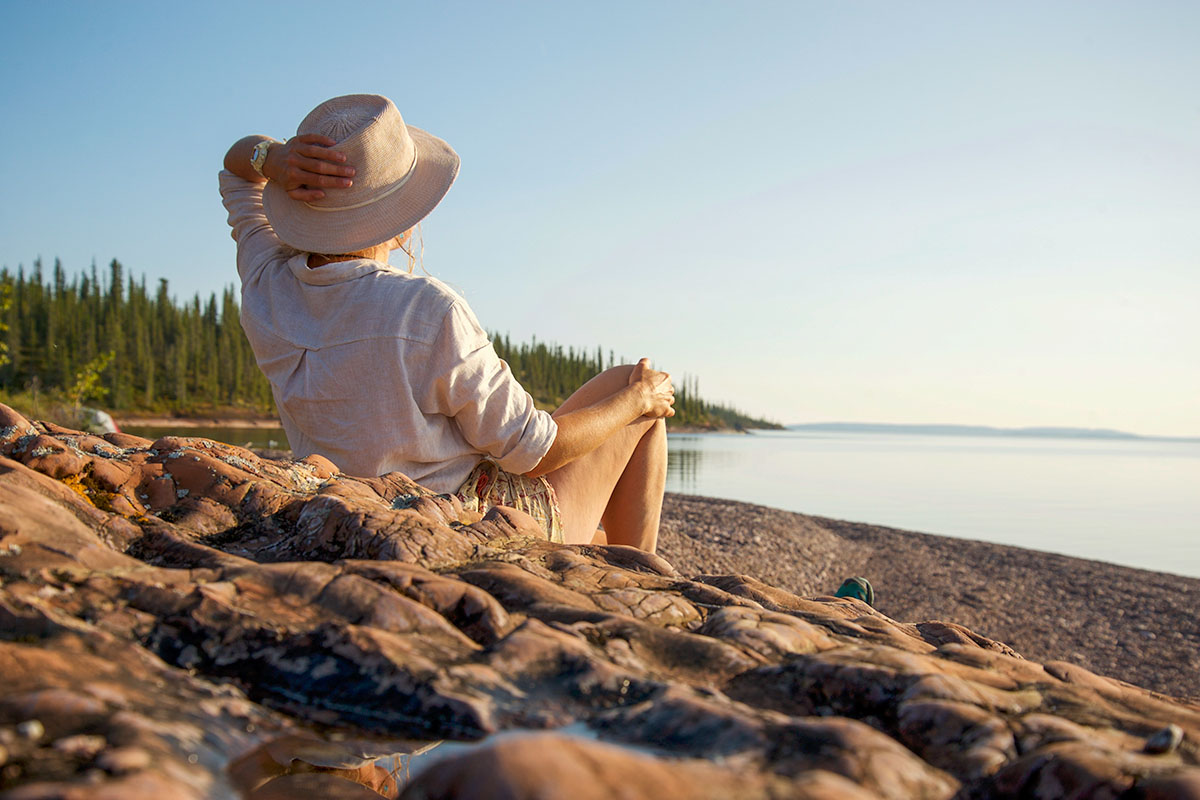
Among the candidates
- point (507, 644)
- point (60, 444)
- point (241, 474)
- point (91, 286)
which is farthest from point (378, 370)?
point (91, 286)

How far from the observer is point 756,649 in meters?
1.44

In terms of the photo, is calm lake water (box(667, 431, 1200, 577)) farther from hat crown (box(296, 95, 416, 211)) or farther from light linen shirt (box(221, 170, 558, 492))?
hat crown (box(296, 95, 416, 211))

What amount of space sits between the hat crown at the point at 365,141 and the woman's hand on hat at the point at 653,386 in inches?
53.6

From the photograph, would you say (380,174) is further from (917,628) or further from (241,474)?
(917,628)

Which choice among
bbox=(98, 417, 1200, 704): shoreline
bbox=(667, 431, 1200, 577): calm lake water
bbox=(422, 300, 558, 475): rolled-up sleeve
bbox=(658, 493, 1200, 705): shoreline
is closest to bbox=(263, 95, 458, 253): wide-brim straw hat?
bbox=(422, 300, 558, 475): rolled-up sleeve

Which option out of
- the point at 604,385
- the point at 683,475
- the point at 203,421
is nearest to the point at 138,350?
the point at 203,421

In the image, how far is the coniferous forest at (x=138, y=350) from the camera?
186 ft

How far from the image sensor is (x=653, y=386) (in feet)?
11.8

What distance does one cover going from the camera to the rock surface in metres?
0.92

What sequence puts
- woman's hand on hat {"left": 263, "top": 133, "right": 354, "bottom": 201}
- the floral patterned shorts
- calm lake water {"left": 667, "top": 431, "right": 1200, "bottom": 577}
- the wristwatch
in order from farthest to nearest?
calm lake water {"left": 667, "top": 431, "right": 1200, "bottom": 577} < the wristwatch < the floral patterned shorts < woman's hand on hat {"left": 263, "top": 133, "right": 354, "bottom": 201}

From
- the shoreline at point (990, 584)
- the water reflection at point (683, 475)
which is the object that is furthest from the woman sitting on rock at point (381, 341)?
the water reflection at point (683, 475)

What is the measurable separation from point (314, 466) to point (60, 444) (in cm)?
72

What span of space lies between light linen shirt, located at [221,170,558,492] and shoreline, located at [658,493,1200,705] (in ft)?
12.9

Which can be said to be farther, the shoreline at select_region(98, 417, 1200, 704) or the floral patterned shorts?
the shoreline at select_region(98, 417, 1200, 704)
